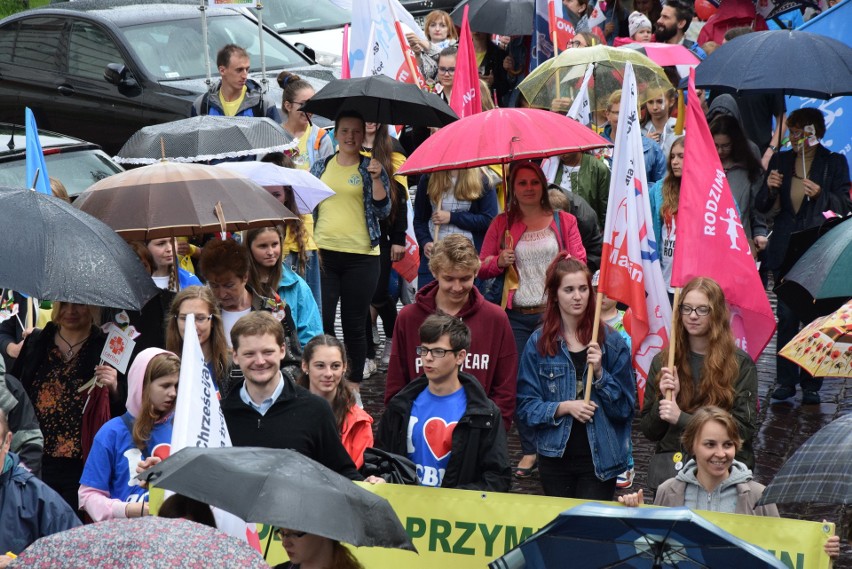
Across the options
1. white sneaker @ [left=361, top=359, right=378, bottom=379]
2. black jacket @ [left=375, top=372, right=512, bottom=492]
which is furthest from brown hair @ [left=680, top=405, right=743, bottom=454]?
white sneaker @ [left=361, top=359, right=378, bottom=379]

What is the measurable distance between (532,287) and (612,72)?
3198mm

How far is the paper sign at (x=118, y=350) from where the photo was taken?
6.68 m

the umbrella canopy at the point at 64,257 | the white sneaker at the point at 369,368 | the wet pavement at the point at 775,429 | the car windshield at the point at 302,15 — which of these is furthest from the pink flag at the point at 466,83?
the car windshield at the point at 302,15

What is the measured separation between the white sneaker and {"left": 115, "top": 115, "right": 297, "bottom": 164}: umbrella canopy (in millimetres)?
2175

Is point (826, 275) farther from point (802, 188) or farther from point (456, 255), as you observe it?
point (802, 188)

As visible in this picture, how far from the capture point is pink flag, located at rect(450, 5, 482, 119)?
10.3 meters

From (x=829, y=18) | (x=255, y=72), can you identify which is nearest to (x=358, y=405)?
(x=829, y=18)

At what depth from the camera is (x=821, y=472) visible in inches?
195

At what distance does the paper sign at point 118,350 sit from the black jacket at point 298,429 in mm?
841

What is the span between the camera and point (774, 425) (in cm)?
947

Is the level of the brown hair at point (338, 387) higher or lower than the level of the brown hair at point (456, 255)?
lower

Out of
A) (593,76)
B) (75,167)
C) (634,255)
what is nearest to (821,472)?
(634,255)

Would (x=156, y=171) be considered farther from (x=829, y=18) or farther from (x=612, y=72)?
(x=829, y=18)

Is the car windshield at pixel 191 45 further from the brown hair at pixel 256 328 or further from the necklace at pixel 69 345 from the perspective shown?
the brown hair at pixel 256 328
